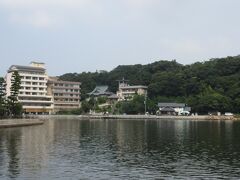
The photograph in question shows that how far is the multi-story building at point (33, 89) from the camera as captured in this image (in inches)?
5177

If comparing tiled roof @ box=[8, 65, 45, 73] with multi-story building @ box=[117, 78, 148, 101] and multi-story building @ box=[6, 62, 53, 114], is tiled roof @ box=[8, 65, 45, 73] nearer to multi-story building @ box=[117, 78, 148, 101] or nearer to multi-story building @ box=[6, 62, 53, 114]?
multi-story building @ box=[6, 62, 53, 114]

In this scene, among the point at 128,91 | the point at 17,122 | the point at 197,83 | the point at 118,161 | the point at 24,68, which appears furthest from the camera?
the point at 128,91

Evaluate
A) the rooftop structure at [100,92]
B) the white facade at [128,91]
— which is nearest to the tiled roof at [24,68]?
the rooftop structure at [100,92]

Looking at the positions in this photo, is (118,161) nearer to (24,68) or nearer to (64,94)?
(24,68)

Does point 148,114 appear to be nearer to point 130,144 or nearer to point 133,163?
point 130,144

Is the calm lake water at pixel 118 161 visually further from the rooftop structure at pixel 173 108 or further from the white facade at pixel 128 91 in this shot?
the white facade at pixel 128 91

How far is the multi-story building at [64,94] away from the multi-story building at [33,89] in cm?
298

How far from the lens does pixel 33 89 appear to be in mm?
134625

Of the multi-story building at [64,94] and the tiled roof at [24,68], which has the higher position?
the tiled roof at [24,68]

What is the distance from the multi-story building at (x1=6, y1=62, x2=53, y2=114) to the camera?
132 meters

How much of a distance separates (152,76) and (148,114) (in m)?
24.8

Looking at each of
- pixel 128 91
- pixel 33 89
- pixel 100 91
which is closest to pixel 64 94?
pixel 33 89

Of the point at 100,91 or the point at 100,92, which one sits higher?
the point at 100,91

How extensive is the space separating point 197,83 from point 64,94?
4554 cm
